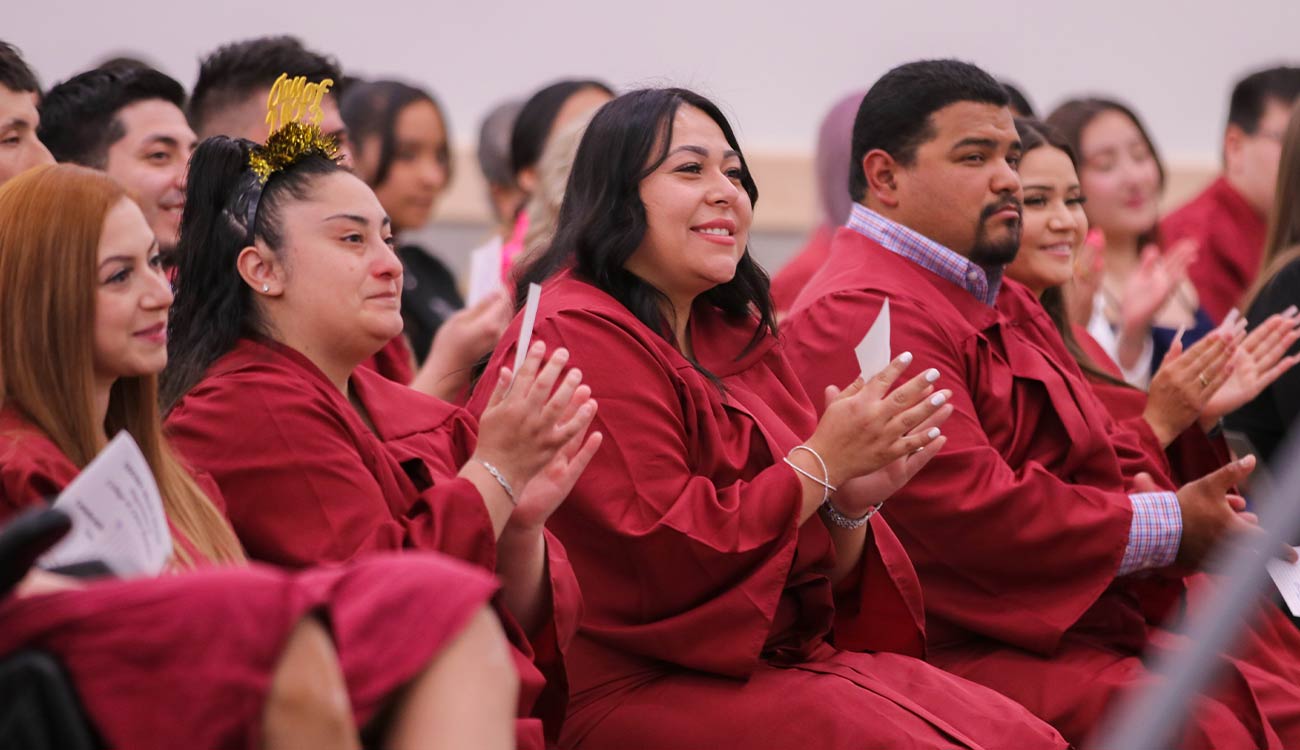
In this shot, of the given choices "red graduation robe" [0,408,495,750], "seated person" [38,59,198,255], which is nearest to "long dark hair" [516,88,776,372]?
"seated person" [38,59,198,255]

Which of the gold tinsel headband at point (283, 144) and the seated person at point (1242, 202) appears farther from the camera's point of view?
the seated person at point (1242, 202)

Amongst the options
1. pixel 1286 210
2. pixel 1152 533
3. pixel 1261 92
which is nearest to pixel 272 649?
pixel 1152 533

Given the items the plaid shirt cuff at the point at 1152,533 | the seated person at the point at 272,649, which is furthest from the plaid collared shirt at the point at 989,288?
the seated person at the point at 272,649

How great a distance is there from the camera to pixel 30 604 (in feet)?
6.15

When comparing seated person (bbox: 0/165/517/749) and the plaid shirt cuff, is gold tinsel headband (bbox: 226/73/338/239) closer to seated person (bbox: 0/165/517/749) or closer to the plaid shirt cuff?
seated person (bbox: 0/165/517/749)

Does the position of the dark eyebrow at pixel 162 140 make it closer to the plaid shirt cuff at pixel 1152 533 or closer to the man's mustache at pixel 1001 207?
the man's mustache at pixel 1001 207

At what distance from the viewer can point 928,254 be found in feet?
11.9

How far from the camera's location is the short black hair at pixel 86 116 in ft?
12.2

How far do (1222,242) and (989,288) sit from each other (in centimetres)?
254

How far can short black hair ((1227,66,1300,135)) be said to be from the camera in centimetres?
597

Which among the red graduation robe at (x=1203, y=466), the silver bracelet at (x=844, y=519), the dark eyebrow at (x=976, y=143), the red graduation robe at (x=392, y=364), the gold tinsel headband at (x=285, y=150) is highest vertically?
the gold tinsel headband at (x=285, y=150)

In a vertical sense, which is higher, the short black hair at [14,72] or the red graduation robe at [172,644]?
the short black hair at [14,72]

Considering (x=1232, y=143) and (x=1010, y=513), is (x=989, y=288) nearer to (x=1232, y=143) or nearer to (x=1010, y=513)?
(x=1010, y=513)

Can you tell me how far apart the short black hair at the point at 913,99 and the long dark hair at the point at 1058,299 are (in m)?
0.43
